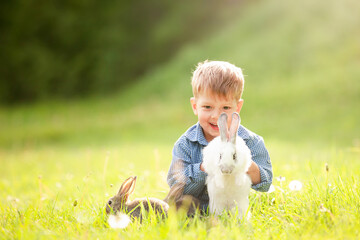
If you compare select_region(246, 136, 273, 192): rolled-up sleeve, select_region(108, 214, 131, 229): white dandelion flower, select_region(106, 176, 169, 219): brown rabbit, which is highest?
select_region(246, 136, 273, 192): rolled-up sleeve

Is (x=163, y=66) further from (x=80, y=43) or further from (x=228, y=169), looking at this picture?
(x=228, y=169)

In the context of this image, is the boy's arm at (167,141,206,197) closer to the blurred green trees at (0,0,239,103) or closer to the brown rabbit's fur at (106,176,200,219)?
the brown rabbit's fur at (106,176,200,219)

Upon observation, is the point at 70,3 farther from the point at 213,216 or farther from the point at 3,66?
the point at 213,216

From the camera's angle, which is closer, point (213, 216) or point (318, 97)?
point (213, 216)

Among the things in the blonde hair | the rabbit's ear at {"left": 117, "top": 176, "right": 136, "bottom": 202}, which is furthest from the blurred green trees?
the rabbit's ear at {"left": 117, "top": 176, "right": 136, "bottom": 202}

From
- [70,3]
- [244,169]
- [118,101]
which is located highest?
[70,3]

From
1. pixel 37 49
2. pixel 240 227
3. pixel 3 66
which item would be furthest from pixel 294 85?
pixel 3 66

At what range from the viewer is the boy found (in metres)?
2.72

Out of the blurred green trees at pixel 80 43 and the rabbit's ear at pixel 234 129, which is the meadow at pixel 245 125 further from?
the blurred green trees at pixel 80 43

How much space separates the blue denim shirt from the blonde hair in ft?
1.11

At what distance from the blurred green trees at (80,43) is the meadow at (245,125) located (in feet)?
15.3

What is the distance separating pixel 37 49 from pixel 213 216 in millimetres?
27075

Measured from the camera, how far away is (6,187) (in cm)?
564

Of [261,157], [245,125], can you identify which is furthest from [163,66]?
[261,157]
